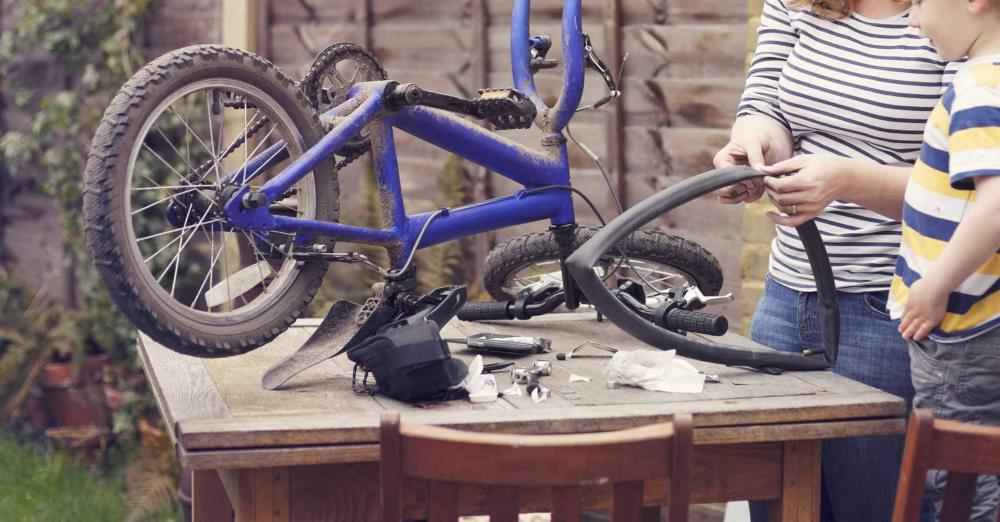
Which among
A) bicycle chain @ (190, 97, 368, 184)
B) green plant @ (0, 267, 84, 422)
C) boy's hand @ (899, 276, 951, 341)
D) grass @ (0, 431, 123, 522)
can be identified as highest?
bicycle chain @ (190, 97, 368, 184)

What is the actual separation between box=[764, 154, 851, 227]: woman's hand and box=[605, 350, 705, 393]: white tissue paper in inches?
11.0

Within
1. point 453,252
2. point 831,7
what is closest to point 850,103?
point 831,7

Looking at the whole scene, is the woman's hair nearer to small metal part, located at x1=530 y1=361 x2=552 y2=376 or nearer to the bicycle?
the bicycle

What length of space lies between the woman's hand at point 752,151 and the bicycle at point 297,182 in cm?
28

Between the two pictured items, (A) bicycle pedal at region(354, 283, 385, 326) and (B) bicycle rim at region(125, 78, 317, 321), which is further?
(A) bicycle pedal at region(354, 283, 385, 326)

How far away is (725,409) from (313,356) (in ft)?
2.05

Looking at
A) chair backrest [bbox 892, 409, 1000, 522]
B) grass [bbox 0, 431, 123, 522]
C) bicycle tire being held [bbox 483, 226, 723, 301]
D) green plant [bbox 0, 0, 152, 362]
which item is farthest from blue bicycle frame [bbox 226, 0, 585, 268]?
green plant [bbox 0, 0, 152, 362]

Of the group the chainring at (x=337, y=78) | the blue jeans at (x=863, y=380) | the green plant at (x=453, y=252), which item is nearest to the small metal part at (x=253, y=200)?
the chainring at (x=337, y=78)

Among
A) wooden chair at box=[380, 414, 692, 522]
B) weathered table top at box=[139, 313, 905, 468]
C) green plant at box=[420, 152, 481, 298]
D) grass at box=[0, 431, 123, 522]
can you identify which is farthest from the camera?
grass at box=[0, 431, 123, 522]

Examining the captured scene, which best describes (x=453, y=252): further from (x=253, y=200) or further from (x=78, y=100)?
(x=253, y=200)

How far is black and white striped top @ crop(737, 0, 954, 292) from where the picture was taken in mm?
2020

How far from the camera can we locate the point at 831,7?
2.11m

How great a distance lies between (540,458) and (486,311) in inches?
42.9

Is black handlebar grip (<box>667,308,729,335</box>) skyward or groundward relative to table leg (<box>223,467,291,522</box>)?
skyward
